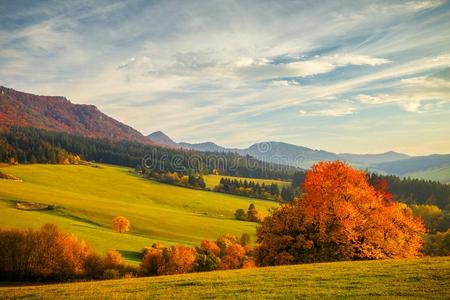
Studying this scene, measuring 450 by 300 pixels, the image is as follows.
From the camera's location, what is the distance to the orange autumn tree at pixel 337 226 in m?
37.8

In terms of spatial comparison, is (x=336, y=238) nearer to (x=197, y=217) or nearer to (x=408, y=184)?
(x=197, y=217)

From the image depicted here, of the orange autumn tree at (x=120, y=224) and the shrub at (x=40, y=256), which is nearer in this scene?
the shrub at (x=40, y=256)

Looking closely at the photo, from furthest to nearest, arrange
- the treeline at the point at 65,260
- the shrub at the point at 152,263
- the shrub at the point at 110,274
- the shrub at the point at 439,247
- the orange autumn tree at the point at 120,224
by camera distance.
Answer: the orange autumn tree at the point at 120,224 → the shrub at the point at 439,247 → the shrub at the point at 152,263 → the shrub at the point at 110,274 → the treeline at the point at 65,260

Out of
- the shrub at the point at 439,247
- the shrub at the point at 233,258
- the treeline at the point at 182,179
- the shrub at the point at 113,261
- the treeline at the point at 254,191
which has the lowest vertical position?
the shrub at the point at 233,258

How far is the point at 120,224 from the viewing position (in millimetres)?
92375

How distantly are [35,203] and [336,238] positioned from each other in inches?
3462

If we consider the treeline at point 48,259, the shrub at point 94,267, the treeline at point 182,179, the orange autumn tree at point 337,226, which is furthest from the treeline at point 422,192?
the treeline at point 48,259

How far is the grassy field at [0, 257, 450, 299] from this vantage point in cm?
1867

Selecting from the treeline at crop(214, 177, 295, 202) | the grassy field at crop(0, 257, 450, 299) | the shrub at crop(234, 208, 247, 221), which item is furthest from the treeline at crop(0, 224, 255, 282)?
the treeline at crop(214, 177, 295, 202)

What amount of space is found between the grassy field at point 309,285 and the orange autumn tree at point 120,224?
6608cm

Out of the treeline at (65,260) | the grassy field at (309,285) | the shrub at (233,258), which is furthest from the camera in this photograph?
the shrub at (233,258)

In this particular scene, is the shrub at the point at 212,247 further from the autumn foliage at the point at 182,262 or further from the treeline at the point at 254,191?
the treeline at the point at 254,191

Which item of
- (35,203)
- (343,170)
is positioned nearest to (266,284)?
(343,170)

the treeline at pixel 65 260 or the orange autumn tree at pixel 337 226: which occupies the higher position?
the orange autumn tree at pixel 337 226
